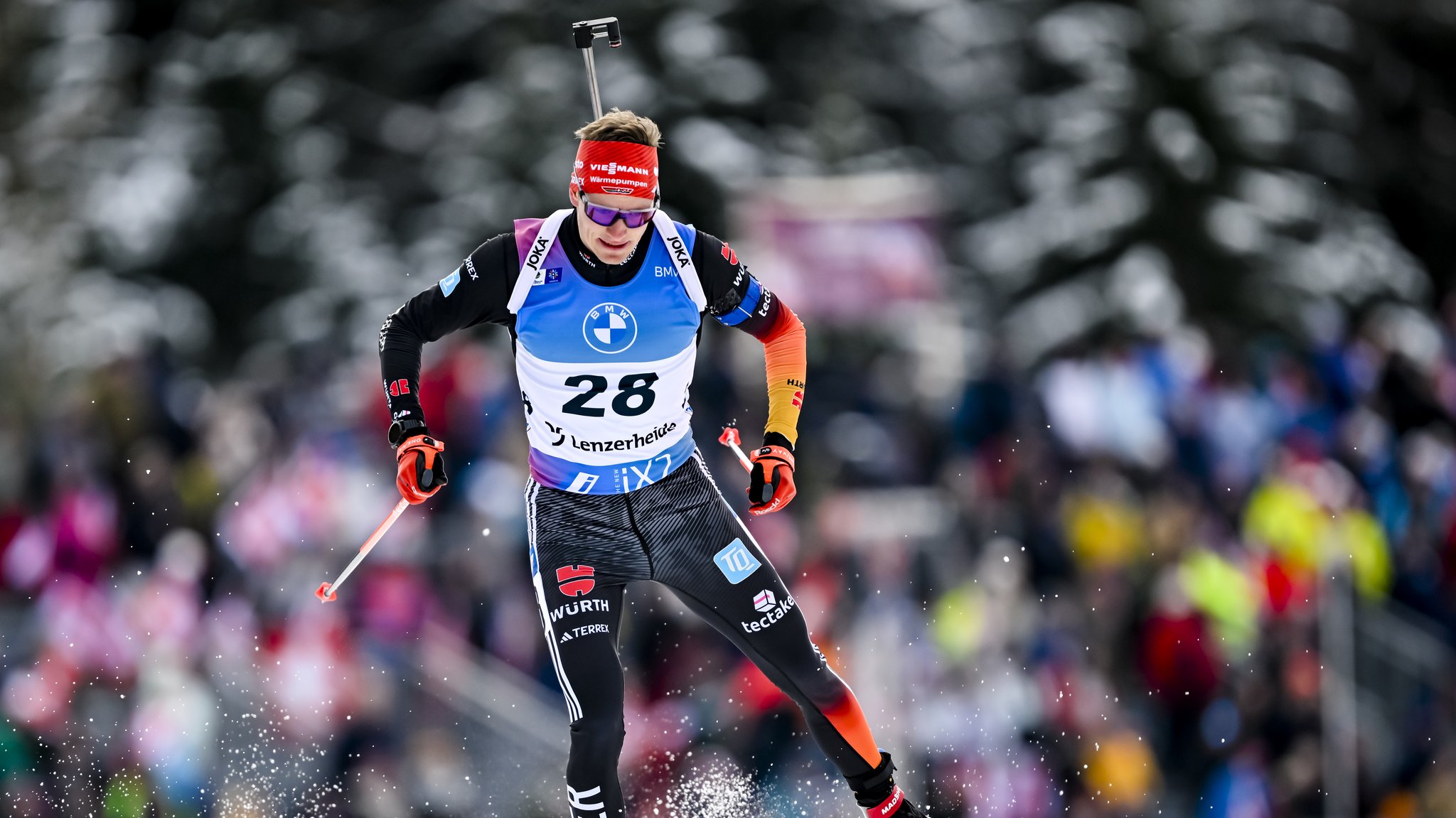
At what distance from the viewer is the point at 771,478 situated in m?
5.48

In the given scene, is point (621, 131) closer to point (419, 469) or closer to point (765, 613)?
point (419, 469)

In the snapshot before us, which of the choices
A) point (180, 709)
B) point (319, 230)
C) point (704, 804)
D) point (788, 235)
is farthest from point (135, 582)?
point (788, 235)

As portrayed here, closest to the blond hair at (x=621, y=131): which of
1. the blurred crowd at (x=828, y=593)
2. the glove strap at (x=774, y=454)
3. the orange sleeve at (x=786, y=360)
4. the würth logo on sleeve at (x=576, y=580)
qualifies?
the orange sleeve at (x=786, y=360)

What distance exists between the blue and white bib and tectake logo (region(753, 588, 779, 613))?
1.82 feet

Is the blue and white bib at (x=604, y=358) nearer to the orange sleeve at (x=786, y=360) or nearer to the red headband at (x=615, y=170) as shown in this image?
the red headband at (x=615, y=170)

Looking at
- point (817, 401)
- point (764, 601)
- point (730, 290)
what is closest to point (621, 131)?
point (730, 290)

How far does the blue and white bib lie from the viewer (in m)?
5.18

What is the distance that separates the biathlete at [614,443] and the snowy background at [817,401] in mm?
2774

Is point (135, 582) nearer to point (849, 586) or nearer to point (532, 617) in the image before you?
point (532, 617)

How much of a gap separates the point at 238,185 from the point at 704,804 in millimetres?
8232

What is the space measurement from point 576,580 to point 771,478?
2.60 feet

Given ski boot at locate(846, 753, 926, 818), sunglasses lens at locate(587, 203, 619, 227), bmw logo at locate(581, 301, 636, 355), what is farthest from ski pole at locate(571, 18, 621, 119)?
ski boot at locate(846, 753, 926, 818)

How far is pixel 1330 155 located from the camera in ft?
47.9

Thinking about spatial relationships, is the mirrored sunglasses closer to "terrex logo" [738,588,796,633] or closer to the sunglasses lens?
the sunglasses lens
